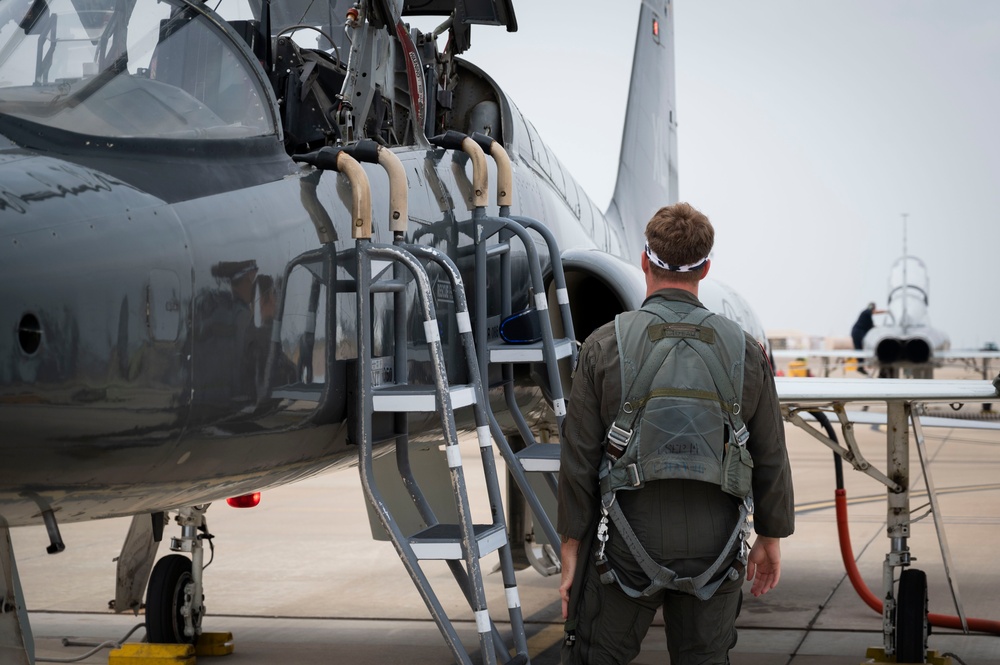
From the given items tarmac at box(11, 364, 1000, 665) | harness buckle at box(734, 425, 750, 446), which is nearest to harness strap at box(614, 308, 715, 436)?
harness buckle at box(734, 425, 750, 446)

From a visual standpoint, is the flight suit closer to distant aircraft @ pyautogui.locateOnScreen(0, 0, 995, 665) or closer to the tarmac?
distant aircraft @ pyautogui.locateOnScreen(0, 0, 995, 665)

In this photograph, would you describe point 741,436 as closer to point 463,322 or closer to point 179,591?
point 463,322

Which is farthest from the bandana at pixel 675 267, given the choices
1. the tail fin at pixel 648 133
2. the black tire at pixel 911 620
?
the tail fin at pixel 648 133

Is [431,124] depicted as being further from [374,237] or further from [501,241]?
[374,237]

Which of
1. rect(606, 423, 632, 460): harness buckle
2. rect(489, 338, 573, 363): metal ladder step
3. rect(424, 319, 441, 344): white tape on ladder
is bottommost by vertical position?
rect(606, 423, 632, 460): harness buckle

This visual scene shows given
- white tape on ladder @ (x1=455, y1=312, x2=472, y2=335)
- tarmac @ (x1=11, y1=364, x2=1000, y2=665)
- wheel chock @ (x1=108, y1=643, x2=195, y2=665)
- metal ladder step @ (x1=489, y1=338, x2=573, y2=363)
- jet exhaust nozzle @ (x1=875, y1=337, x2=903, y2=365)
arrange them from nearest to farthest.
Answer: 1. white tape on ladder @ (x1=455, y1=312, x2=472, y2=335)
2. metal ladder step @ (x1=489, y1=338, x2=573, y2=363)
3. wheel chock @ (x1=108, y1=643, x2=195, y2=665)
4. tarmac @ (x1=11, y1=364, x2=1000, y2=665)
5. jet exhaust nozzle @ (x1=875, y1=337, x2=903, y2=365)

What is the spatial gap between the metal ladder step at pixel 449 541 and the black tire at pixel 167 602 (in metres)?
3.25

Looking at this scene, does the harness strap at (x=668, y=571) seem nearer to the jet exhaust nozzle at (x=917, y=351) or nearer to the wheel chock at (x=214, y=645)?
the wheel chock at (x=214, y=645)

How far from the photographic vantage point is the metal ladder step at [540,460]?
165 inches

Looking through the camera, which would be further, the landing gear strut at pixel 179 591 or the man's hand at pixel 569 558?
the landing gear strut at pixel 179 591

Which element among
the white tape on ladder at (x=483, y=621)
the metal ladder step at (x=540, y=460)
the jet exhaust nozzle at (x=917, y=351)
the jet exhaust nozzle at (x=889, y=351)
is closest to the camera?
the white tape on ladder at (x=483, y=621)

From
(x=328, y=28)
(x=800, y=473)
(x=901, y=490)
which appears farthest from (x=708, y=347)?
(x=800, y=473)

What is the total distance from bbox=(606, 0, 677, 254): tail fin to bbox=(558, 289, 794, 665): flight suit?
20.5ft

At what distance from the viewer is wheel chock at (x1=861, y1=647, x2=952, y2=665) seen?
237 inches
